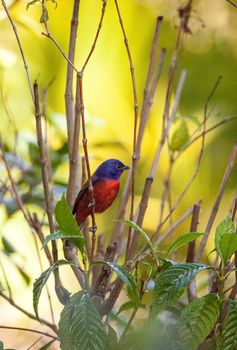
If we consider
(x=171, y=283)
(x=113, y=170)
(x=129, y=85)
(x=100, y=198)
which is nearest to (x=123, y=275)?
(x=171, y=283)

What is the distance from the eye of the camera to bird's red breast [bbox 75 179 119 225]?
1539mm

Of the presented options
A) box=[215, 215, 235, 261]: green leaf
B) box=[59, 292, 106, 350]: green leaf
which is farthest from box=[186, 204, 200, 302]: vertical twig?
box=[59, 292, 106, 350]: green leaf

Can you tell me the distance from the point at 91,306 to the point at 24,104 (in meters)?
1.95

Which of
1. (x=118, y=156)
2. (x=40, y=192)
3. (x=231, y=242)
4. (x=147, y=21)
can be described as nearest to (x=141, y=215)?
(x=231, y=242)

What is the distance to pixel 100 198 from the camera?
1713mm

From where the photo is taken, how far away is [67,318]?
110cm

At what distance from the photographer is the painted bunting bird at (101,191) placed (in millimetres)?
1535

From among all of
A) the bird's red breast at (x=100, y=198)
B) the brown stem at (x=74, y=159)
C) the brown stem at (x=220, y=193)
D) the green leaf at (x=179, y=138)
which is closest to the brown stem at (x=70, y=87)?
the brown stem at (x=74, y=159)

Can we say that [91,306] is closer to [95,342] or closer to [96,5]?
[95,342]

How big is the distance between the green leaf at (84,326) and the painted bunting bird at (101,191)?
388 millimetres

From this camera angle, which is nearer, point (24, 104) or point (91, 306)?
point (91, 306)

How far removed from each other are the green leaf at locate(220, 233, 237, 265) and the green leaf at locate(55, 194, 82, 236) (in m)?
0.19

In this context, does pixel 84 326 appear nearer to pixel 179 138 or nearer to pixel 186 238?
pixel 186 238

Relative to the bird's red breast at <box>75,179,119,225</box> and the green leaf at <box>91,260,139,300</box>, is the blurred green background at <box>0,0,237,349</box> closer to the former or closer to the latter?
the bird's red breast at <box>75,179,119,225</box>
